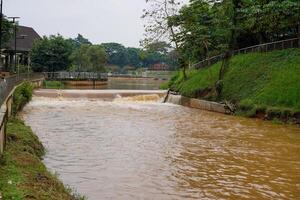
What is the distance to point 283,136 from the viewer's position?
2034 cm

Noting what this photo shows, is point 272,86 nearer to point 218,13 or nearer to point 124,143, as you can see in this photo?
point 218,13

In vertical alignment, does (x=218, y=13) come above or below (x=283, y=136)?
above

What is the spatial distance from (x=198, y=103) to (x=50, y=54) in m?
39.7

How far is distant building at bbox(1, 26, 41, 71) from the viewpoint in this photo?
2509 inches

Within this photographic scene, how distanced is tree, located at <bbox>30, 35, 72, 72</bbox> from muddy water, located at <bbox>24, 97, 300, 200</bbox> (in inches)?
1691

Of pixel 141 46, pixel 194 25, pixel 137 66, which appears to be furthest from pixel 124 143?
pixel 137 66

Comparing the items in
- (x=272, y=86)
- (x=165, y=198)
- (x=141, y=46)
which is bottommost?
(x=165, y=198)

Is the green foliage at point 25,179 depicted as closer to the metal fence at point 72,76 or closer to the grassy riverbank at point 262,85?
→ the grassy riverbank at point 262,85

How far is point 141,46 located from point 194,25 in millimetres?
6564

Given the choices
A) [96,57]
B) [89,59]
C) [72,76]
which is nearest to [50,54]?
[72,76]

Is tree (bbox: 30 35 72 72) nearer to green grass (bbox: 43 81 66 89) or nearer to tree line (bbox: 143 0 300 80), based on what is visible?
green grass (bbox: 43 81 66 89)

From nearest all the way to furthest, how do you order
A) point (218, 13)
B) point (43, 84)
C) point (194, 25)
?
point (218, 13), point (194, 25), point (43, 84)

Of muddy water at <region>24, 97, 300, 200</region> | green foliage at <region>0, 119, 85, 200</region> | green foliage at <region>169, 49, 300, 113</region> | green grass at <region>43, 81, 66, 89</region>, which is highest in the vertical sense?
green foliage at <region>169, 49, 300, 113</region>

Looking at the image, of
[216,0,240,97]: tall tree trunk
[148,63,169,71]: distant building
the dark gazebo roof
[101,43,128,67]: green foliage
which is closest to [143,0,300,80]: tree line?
[216,0,240,97]: tall tree trunk
